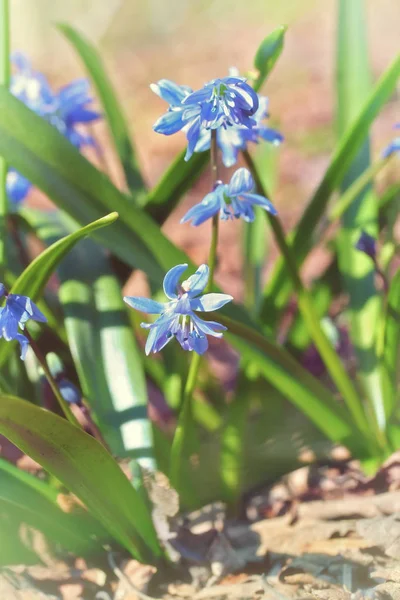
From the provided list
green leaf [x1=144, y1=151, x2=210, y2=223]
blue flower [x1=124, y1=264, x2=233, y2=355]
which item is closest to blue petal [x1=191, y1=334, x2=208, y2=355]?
blue flower [x1=124, y1=264, x2=233, y2=355]

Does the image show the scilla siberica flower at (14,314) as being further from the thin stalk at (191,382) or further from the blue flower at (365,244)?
the blue flower at (365,244)

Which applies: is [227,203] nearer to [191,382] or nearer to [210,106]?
[210,106]

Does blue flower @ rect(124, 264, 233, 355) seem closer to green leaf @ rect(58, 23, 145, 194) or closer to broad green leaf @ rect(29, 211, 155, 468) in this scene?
broad green leaf @ rect(29, 211, 155, 468)

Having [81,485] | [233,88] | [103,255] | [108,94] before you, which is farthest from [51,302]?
[233,88]

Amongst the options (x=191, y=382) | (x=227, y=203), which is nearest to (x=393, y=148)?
(x=227, y=203)

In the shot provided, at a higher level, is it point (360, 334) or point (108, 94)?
point (108, 94)

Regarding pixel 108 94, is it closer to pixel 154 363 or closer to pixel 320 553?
pixel 154 363
